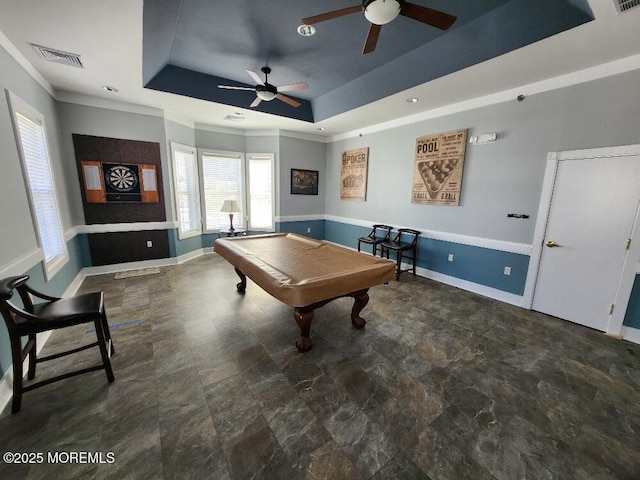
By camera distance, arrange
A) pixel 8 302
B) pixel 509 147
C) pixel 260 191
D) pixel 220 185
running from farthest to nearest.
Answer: pixel 260 191
pixel 220 185
pixel 509 147
pixel 8 302

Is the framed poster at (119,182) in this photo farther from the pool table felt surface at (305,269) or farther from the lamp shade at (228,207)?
the pool table felt surface at (305,269)

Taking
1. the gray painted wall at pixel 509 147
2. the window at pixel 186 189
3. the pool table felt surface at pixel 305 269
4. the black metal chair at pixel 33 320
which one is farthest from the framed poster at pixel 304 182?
the black metal chair at pixel 33 320

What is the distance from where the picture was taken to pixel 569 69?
8.79ft

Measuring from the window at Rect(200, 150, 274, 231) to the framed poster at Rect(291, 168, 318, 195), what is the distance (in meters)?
0.52

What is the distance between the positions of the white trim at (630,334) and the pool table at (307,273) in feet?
8.38

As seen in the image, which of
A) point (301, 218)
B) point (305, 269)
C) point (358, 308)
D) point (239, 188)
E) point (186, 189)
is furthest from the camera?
point (301, 218)

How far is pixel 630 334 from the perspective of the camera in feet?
8.61

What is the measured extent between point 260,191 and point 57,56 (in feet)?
11.9

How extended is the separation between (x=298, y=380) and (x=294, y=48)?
356cm

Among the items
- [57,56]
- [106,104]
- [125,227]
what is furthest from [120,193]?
[57,56]

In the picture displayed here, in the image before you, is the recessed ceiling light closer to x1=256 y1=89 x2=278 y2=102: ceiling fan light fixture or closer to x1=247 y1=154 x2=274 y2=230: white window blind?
x1=256 y1=89 x2=278 y2=102: ceiling fan light fixture

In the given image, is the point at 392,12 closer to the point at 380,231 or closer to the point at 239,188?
the point at 380,231

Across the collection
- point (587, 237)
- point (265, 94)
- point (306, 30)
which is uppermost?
point (306, 30)

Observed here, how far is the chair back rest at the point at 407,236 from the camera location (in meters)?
4.36
